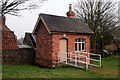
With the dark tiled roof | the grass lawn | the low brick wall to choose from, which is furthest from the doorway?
the low brick wall

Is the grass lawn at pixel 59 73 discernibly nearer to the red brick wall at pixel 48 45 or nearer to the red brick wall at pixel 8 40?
the red brick wall at pixel 48 45

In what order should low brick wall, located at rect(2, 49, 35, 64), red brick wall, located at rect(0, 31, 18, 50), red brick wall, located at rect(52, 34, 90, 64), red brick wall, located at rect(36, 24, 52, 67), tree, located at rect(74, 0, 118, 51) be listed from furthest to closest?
tree, located at rect(74, 0, 118, 51)
red brick wall, located at rect(0, 31, 18, 50)
low brick wall, located at rect(2, 49, 35, 64)
red brick wall, located at rect(36, 24, 52, 67)
red brick wall, located at rect(52, 34, 90, 64)

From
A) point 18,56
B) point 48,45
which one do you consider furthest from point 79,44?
point 18,56

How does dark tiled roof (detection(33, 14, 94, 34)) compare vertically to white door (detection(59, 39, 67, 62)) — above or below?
above

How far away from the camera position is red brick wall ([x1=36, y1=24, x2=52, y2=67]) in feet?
79.0

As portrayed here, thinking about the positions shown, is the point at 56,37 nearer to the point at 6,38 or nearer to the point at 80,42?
the point at 80,42

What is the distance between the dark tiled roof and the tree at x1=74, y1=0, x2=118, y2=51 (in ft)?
48.1

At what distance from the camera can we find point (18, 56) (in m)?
26.7

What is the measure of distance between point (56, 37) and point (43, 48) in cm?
232

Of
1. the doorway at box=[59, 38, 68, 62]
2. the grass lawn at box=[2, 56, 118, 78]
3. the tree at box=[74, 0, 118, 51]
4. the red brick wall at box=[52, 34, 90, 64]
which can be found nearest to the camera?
the grass lawn at box=[2, 56, 118, 78]

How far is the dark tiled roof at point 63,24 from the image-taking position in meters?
24.2

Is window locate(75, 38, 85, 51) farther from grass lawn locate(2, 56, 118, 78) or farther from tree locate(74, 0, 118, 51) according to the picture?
tree locate(74, 0, 118, 51)

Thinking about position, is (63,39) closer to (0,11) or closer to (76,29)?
(76,29)

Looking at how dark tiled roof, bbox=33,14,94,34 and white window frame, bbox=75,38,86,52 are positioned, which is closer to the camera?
dark tiled roof, bbox=33,14,94,34
